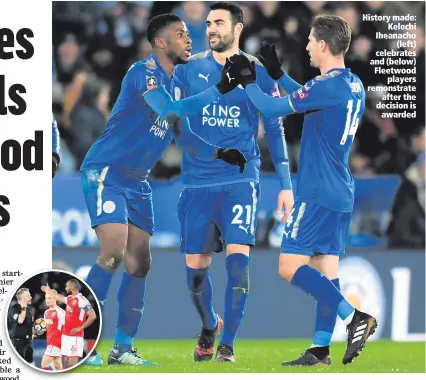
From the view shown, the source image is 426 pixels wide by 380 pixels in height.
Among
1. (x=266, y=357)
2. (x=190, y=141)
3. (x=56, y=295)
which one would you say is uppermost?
(x=190, y=141)

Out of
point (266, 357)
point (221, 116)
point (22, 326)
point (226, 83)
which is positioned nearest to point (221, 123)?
point (221, 116)

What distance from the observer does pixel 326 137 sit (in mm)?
7840

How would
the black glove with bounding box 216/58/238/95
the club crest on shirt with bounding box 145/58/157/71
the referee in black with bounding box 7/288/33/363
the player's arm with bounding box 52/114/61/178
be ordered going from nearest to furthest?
the referee in black with bounding box 7/288/33/363, the black glove with bounding box 216/58/238/95, the club crest on shirt with bounding box 145/58/157/71, the player's arm with bounding box 52/114/61/178

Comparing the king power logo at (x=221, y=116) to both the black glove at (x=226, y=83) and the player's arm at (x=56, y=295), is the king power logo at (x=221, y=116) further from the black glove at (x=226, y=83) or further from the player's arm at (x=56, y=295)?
the player's arm at (x=56, y=295)

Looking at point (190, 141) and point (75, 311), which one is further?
point (190, 141)

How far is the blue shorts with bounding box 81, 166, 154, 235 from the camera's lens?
809 centimetres

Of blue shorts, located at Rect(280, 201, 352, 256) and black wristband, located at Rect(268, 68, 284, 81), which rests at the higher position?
black wristband, located at Rect(268, 68, 284, 81)

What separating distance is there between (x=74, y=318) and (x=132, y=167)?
131 centimetres

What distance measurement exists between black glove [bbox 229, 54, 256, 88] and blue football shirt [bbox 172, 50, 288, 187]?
0.43 metres

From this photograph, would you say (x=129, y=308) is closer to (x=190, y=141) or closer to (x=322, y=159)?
(x=190, y=141)

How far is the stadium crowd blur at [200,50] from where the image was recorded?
1032 cm

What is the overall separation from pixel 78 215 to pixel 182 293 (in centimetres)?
118

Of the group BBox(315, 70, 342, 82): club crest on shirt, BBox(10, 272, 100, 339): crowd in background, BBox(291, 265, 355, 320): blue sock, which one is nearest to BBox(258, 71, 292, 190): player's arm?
BBox(315, 70, 342, 82): club crest on shirt

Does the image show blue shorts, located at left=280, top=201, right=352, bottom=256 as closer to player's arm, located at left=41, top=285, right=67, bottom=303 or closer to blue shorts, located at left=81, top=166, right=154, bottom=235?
blue shorts, located at left=81, top=166, right=154, bottom=235
